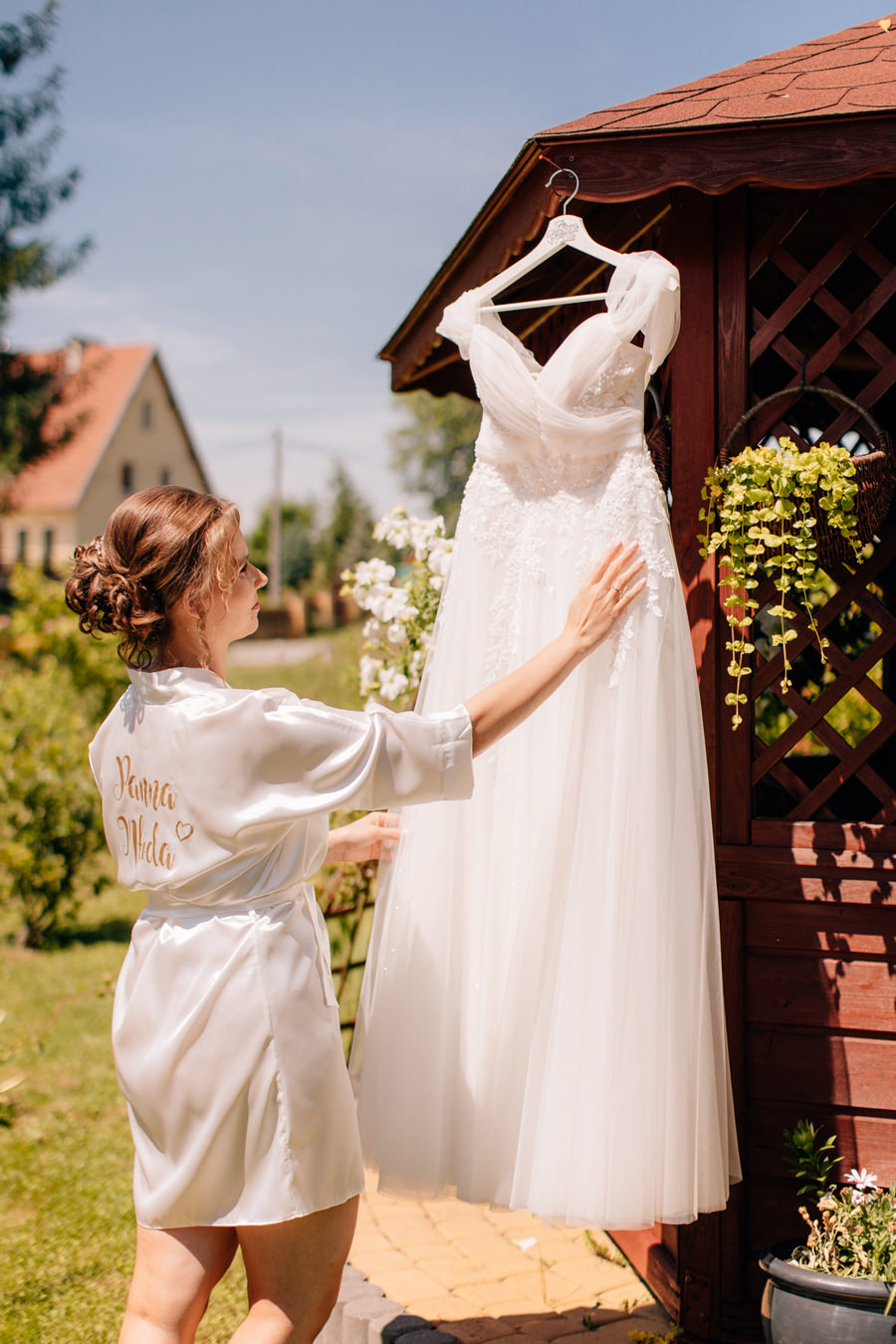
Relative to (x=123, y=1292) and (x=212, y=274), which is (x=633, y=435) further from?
(x=212, y=274)

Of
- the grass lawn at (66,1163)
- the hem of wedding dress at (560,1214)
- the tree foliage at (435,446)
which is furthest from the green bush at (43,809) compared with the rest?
the tree foliage at (435,446)

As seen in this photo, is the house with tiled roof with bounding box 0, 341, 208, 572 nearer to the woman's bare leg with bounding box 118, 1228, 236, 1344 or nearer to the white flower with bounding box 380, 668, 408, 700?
the white flower with bounding box 380, 668, 408, 700

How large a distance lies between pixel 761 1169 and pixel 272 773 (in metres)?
1.68

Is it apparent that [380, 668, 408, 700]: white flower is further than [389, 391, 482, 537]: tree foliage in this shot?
No

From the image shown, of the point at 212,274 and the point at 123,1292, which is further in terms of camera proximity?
the point at 212,274

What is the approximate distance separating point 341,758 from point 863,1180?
4.91ft

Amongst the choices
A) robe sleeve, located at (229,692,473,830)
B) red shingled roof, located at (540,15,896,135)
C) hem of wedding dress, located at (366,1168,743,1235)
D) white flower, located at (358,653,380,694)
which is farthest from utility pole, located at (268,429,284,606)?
robe sleeve, located at (229,692,473,830)

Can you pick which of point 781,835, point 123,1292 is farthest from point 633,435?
point 123,1292

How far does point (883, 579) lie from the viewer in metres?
4.84

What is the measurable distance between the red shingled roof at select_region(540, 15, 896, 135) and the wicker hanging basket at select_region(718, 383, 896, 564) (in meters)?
0.59

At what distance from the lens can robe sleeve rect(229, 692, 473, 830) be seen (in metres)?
1.75

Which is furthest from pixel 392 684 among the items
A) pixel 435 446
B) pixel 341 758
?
pixel 435 446

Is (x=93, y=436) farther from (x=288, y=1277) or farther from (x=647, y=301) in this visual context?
(x=288, y=1277)

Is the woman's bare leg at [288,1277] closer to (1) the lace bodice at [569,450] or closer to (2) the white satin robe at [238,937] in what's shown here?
(2) the white satin robe at [238,937]
